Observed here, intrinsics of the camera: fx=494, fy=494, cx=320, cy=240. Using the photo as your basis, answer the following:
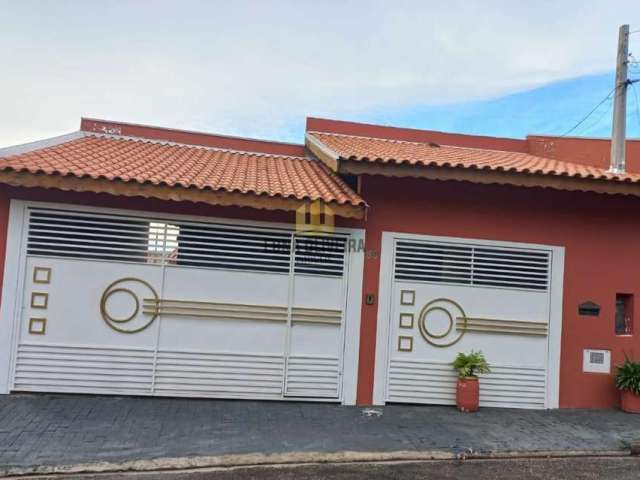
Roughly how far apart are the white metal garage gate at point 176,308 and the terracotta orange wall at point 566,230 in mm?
917

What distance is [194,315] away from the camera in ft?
23.3

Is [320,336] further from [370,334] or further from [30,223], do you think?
[30,223]

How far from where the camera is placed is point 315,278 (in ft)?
24.1

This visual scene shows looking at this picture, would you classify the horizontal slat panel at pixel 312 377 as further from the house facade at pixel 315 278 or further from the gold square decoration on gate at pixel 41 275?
the gold square decoration on gate at pixel 41 275

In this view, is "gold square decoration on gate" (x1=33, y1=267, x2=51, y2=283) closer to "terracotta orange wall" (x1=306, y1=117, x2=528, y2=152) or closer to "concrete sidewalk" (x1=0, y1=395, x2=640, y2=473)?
"concrete sidewalk" (x1=0, y1=395, x2=640, y2=473)

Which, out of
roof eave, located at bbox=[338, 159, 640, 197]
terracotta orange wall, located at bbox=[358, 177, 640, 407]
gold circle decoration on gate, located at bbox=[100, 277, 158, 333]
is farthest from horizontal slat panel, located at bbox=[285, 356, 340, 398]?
roof eave, located at bbox=[338, 159, 640, 197]

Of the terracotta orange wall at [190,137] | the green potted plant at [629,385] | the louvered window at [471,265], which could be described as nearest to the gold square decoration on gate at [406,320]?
the louvered window at [471,265]

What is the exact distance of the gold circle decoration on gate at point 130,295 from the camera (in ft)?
22.7

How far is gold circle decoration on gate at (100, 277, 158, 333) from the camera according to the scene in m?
6.93

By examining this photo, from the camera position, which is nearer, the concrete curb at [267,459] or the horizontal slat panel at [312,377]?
the concrete curb at [267,459]

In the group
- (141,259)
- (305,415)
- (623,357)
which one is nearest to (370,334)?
(305,415)

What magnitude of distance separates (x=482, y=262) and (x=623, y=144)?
4.32m

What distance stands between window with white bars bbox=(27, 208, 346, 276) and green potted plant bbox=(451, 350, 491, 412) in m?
2.26

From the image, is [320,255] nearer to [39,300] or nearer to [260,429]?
[260,429]
